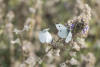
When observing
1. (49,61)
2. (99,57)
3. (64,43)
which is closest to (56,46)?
(64,43)

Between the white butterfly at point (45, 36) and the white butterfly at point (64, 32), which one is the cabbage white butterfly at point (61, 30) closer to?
the white butterfly at point (64, 32)

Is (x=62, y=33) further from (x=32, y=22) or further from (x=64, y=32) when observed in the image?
(x=32, y=22)

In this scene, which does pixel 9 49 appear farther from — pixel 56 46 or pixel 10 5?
pixel 56 46

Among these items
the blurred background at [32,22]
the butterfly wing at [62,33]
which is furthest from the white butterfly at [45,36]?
the blurred background at [32,22]

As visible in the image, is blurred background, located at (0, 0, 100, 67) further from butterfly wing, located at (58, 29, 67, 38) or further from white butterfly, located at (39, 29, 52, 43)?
butterfly wing, located at (58, 29, 67, 38)

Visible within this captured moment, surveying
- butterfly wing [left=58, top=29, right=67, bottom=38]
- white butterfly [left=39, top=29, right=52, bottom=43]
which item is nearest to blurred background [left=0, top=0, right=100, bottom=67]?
white butterfly [left=39, top=29, right=52, bottom=43]

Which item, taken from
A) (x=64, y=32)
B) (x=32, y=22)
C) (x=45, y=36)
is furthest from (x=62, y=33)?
(x=32, y=22)

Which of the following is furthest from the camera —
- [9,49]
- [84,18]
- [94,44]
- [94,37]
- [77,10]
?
[94,37]
